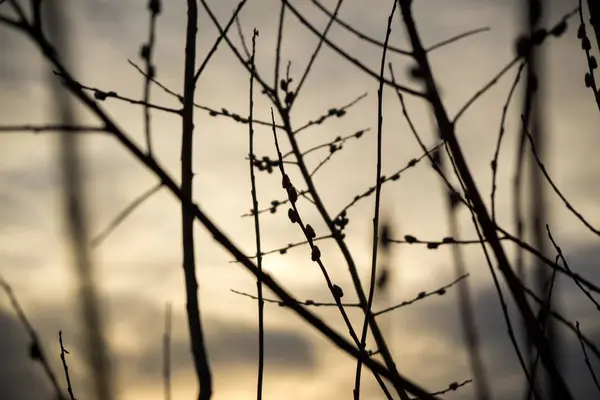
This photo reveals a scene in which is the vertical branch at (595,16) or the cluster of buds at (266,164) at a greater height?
the cluster of buds at (266,164)

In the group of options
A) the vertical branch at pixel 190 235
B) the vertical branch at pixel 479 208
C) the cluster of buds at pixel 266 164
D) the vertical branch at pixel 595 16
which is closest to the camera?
the vertical branch at pixel 190 235

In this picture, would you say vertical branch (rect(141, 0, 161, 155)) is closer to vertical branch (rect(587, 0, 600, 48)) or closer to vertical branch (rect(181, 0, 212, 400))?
vertical branch (rect(181, 0, 212, 400))

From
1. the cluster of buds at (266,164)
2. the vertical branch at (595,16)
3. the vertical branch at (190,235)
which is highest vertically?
the cluster of buds at (266,164)

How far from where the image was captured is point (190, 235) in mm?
1763

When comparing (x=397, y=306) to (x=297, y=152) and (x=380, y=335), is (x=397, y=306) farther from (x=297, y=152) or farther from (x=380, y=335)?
(x=297, y=152)

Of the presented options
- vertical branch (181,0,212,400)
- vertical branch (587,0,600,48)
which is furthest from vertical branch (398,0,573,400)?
vertical branch (181,0,212,400)

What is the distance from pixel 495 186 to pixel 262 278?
4.66 feet

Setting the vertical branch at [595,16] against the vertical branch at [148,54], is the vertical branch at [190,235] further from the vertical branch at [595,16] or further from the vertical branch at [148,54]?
the vertical branch at [595,16]

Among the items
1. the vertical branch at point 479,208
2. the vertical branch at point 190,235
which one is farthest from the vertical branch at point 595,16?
the vertical branch at point 190,235

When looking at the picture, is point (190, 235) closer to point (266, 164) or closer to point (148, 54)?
point (148, 54)

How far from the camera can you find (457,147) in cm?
229

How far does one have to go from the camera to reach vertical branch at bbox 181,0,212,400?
1.66 meters

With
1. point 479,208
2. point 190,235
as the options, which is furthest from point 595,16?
point 190,235

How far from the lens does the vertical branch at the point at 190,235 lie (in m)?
1.66
